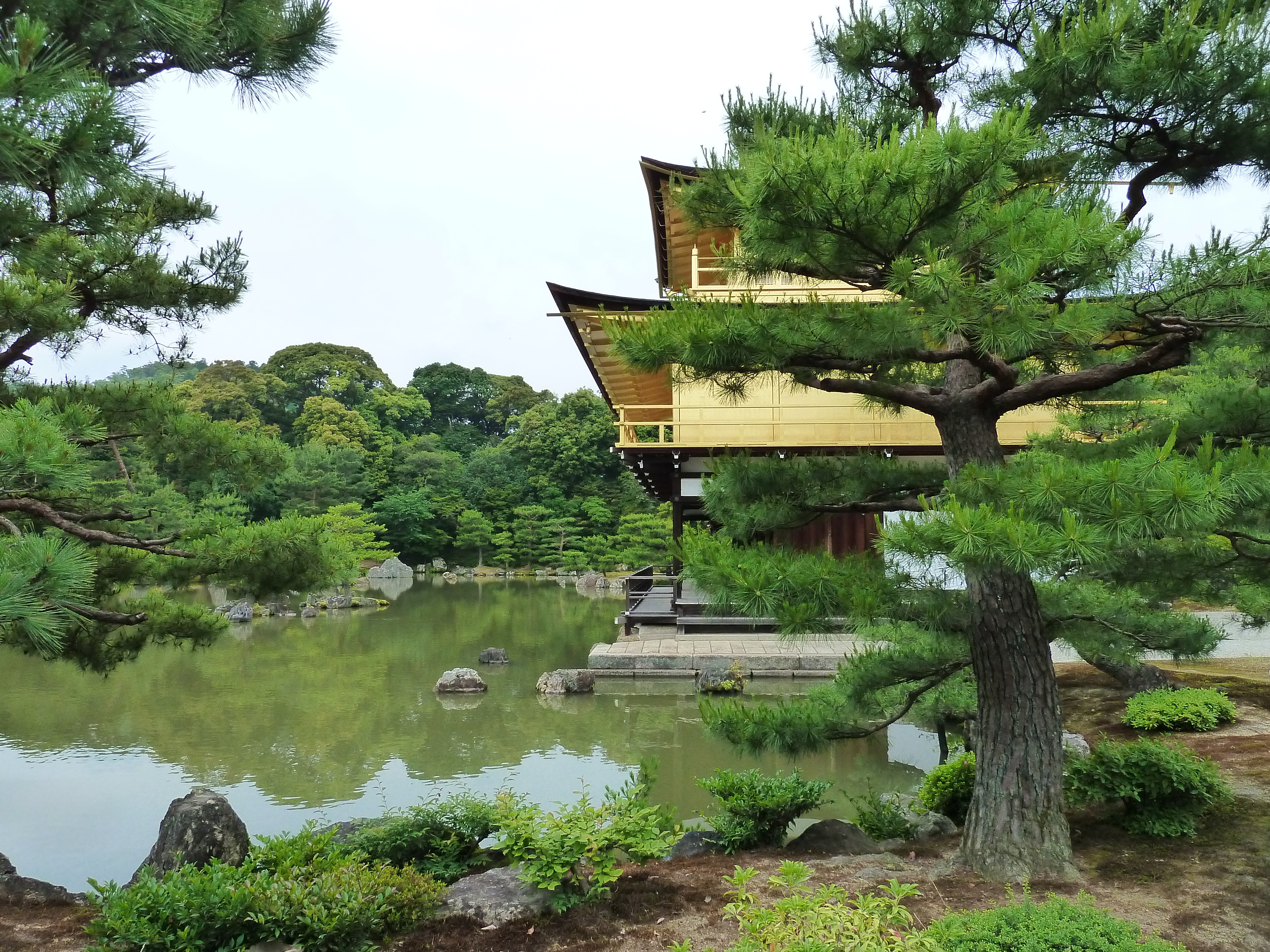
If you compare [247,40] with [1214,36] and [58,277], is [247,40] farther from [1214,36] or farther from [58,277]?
[1214,36]

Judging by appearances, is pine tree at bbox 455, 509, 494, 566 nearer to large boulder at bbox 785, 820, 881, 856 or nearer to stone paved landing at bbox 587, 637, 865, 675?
stone paved landing at bbox 587, 637, 865, 675

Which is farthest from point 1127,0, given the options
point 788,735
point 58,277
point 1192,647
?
point 58,277

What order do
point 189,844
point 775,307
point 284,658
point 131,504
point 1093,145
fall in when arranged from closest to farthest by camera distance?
1. point 775,307
2. point 1093,145
3. point 189,844
4. point 284,658
5. point 131,504

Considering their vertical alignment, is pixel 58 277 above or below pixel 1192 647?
above

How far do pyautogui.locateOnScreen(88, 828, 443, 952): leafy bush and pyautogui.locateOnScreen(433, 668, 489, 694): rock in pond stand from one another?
6192mm

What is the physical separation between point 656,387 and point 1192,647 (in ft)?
29.1

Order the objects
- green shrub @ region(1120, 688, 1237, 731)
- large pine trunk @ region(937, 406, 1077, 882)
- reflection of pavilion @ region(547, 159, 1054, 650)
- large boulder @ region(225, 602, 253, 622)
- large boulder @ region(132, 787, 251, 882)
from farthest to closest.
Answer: large boulder @ region(225, 602, 253, 622), reflection of pavilion @ region(547, 159, 1054, 650), green shrub @ region(1120, 688, 1237, 731), large boulder @ region(132, 787, 251, 882), large pine trunk @ region(937, 406, 1077, 882)

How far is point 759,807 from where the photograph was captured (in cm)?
363

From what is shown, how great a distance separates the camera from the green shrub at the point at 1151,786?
3.40 m

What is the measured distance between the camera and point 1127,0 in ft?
8.40

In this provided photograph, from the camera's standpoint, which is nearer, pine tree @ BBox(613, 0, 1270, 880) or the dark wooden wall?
pine tree @ BBox(613, 0, 1270, 880)

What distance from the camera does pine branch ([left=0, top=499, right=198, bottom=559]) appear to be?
3172mm

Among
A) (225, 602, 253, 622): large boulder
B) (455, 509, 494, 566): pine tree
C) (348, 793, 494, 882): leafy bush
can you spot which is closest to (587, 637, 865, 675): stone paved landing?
(348, 793, 494, 882): leafy bush

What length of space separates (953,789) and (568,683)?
5.16 m
